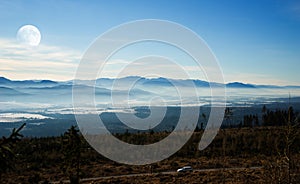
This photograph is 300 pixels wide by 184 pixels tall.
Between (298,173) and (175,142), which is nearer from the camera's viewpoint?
(298,173)

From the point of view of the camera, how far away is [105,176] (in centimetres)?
3159

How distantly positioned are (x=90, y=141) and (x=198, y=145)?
14.6 meters

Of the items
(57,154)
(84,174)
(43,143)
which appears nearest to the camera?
(84,174)

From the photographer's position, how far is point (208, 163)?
37.1 m

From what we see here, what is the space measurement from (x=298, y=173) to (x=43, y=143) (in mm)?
39284

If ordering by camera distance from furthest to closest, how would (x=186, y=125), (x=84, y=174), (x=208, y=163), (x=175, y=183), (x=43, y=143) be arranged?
(x=186, y=125) → (x=43, y=143) → (x=208, y=163) → (x=84, y=174) → (x=175, y=183)

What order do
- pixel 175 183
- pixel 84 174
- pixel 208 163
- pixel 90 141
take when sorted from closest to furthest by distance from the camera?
pixel 175 183 → pixel 84 174 → pixel 208 163 → pixel 90 141

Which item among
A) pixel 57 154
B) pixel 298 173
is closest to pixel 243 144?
pixel 57 154

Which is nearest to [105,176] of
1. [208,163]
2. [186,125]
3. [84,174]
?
[84,174]

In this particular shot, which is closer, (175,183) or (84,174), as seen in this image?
(175,183)

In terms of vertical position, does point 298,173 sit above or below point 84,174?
above

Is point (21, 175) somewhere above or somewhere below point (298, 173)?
below

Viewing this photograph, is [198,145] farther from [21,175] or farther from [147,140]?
[21,175]

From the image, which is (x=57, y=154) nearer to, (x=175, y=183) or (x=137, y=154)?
(x=137, y=154)
